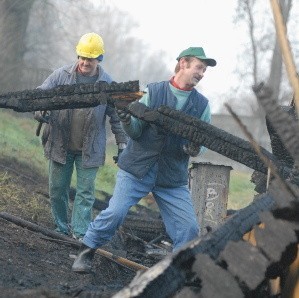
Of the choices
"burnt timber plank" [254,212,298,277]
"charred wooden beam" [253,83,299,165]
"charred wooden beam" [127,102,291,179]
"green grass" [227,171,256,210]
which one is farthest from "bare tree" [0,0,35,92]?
"burnt timber plank" [254,212,298,277]

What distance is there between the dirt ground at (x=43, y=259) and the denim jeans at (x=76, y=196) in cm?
45

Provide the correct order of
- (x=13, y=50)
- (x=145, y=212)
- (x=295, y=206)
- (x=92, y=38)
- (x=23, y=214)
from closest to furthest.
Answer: (x=295, y=206) → (x=92, y=38) → (x=23, y=214) → (x=145, y=212) → (x=13, y=50)

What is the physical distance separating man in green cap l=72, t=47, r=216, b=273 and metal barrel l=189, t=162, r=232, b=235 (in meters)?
2.63

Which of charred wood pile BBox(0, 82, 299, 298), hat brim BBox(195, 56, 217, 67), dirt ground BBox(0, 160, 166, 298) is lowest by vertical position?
dirt ground BBox(0, 160, 166, 298)

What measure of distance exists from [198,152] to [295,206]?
370 cm

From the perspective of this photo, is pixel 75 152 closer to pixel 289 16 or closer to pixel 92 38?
pixel 92 38

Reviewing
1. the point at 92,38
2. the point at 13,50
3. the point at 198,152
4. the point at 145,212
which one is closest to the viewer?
the point at 198,152

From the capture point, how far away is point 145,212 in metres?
13.0

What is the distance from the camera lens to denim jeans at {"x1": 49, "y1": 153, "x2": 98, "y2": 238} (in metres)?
8.55

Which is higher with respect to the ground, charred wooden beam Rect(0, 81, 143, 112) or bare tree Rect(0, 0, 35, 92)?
bare tree Rect(0, 0, 35, 92)

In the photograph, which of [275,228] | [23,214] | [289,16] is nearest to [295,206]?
[275,228]

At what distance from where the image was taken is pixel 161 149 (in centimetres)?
661

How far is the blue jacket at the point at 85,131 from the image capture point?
8672 millimetres

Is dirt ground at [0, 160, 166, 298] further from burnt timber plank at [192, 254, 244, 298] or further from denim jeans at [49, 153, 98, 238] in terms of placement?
burnt timber plank at [192, 254, 244, 298]
